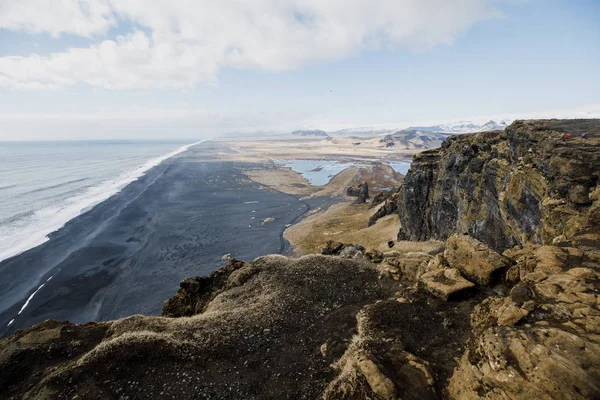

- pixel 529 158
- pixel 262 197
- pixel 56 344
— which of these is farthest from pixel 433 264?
pixel 262 197

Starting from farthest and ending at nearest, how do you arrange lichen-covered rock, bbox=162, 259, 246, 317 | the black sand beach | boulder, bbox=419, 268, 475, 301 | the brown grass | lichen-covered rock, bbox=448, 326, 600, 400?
the brown grass
the black sand beach
lichen-covered rock, bbox=162, 259, 246, 317
boulder, bbox=419, 268, 475, 301
lichen-covered rock, bbox=448, 326, 600, 400

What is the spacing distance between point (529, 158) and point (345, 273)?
2070 cm

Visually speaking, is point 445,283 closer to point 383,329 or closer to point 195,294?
point 383,329

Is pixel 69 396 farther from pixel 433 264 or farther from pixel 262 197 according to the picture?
pixel 262 197

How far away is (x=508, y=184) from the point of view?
30.2 m

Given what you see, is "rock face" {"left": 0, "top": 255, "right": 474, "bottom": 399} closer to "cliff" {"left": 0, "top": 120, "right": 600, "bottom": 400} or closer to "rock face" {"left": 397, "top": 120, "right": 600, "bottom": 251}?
"cliff" {"left": 0, "top": 120, "right": 600, "bottom": 400}

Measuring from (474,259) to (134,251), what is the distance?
2198 inches

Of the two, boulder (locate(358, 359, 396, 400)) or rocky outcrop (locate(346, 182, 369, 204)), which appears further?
rocky outcrop (locate(346, 182, 369, 204))

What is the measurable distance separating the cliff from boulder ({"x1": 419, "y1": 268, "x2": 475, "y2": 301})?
9 cm

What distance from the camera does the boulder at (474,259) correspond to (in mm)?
17375

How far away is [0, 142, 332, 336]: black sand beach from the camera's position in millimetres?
39406

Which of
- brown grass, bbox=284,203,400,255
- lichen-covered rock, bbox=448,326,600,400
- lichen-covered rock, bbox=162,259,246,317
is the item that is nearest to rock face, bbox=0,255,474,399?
lichen-covered rock, bbox=448,326,600,400

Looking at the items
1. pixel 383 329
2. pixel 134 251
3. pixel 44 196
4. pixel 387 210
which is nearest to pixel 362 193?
pixel 387 210

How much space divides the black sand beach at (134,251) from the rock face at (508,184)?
27.6m
